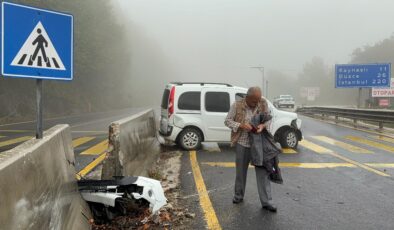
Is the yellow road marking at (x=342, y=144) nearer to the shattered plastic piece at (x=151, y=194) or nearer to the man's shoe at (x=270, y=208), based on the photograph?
the man's shoe at (x=270, y=208)

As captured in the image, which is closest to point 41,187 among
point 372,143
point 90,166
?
point 90,166

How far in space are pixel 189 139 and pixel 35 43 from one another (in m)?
8.46

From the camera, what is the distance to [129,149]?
7.45 metres

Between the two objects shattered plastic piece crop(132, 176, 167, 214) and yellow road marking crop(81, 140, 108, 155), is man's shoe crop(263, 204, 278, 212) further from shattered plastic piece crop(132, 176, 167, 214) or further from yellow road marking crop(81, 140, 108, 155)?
yellow road marking crop(81, 140, 108, 155)

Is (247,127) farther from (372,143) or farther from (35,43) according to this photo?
(372,143)

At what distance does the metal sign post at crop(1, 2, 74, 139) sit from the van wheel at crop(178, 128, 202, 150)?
7.85m

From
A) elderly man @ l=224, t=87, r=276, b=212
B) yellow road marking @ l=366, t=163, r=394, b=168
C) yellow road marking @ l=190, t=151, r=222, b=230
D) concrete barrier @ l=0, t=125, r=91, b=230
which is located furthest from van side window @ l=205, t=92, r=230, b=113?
concrete barrier @ l=0, t=125, r=91, b=230

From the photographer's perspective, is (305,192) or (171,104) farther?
(171,104)

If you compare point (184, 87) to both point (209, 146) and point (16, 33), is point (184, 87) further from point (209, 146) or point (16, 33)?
point (16, 33)

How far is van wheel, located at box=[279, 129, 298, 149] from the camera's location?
13.4 metres

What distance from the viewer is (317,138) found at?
16.7 m

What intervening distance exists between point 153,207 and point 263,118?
2.06 metres

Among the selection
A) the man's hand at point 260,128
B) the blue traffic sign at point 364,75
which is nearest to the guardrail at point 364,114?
the blue traffic sign at point 364,75

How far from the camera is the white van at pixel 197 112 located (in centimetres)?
1274
